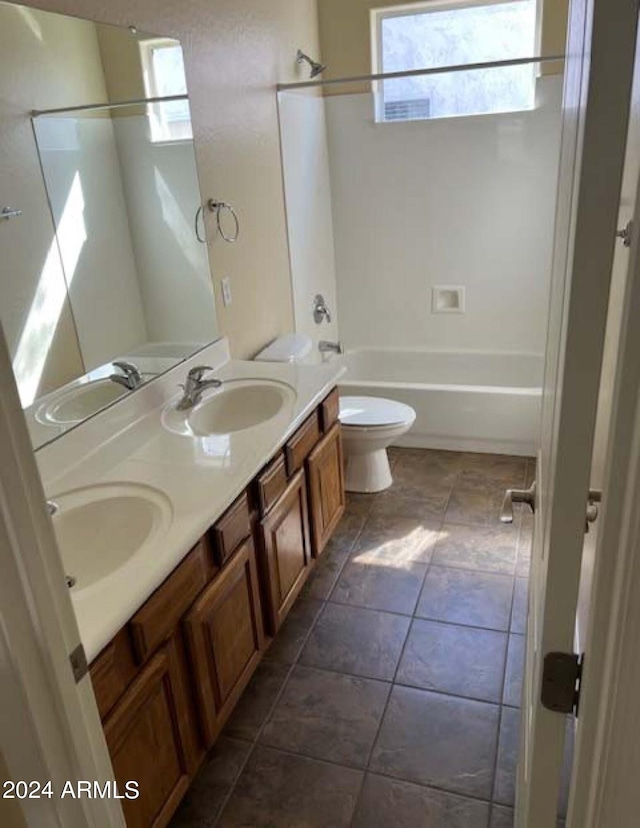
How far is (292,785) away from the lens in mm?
1772

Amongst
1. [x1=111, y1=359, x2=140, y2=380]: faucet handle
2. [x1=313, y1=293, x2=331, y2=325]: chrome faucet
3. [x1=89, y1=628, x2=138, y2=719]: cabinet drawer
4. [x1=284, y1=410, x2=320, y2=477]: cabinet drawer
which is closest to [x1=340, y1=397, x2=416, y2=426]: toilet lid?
[x1=313, y1=293, x2=331, y2=325]: chrome faucet

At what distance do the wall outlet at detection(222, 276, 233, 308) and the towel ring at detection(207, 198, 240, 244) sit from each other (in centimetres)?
17

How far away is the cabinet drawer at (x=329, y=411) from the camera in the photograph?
245 cm

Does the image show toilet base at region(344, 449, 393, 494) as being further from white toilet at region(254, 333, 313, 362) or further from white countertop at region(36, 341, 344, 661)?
white countertop at region(36, 341, 344, 661)

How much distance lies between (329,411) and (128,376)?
80 cm

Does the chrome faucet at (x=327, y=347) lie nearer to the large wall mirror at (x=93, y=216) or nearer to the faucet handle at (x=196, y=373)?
the large wall mirror at (x=93, y=216)

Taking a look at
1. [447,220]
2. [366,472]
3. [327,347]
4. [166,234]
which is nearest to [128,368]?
[166,234]

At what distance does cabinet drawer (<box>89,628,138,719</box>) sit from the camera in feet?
4.00

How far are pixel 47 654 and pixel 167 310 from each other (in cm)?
167

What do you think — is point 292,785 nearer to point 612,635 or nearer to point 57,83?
point 612,635

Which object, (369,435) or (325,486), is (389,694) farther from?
(369,435)

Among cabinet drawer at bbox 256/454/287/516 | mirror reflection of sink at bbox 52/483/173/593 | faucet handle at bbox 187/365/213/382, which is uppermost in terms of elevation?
faucet handle at bbox 187/365/213/382

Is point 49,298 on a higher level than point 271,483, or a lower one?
higher

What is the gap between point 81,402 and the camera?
6.18ft
